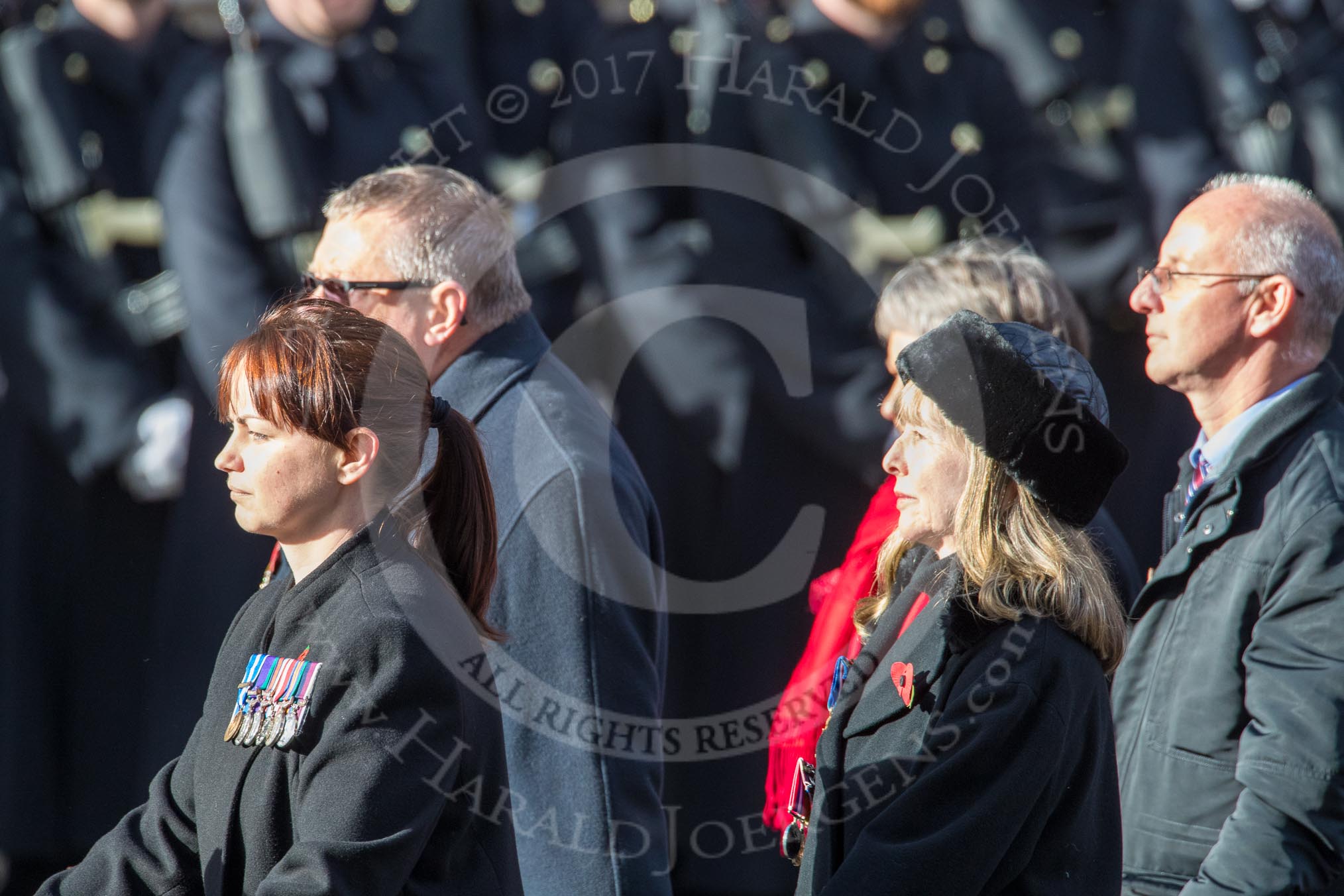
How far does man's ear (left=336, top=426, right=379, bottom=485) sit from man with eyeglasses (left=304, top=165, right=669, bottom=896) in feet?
1.38

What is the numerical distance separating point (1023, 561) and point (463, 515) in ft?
2.01

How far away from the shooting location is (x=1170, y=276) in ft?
7.57

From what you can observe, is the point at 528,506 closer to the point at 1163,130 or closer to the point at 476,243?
the point at 476,243

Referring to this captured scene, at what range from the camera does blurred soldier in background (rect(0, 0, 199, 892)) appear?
10.8 feet

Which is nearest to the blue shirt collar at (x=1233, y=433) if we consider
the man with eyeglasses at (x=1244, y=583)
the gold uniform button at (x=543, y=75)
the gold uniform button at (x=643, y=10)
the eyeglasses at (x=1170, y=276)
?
the man with eyeglasses at (x=1244, y=583)

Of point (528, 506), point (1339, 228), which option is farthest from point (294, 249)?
point (1339, 228)

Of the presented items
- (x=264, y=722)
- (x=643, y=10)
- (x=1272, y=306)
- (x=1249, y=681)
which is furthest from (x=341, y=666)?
(x=643, y=10)

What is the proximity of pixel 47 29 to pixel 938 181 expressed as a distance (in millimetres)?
2013

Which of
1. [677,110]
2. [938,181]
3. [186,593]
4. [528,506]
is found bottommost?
[186,593]

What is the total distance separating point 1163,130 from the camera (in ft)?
11.0


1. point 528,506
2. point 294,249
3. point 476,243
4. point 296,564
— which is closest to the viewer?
point 296,564

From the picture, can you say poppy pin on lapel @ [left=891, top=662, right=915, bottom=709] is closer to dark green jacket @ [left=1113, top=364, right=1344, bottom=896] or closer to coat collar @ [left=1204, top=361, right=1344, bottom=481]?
dark green jacket @ [left=1113, top=364, right=1344, bottom=896]

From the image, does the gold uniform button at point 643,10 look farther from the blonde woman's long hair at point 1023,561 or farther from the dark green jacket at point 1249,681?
the blonde woman's long hair at point 1023,561

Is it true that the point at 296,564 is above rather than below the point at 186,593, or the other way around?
above
